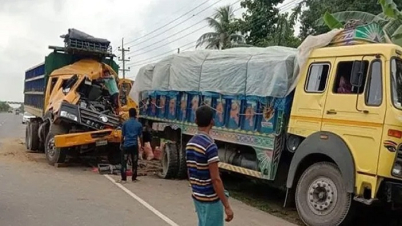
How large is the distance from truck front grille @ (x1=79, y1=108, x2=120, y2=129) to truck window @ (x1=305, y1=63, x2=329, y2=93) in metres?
6.97

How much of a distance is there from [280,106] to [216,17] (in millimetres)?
28219

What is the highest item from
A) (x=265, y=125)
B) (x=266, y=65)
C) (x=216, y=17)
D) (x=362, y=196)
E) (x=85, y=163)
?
(x=216, y=17)

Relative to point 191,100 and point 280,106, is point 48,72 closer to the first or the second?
point 191,100

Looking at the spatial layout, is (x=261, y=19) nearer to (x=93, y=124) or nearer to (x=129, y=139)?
(x=93, y=124)

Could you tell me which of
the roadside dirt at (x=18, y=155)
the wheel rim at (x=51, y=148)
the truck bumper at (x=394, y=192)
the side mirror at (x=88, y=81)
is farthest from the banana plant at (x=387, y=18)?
the roadside dirt at (x=18, y=155)

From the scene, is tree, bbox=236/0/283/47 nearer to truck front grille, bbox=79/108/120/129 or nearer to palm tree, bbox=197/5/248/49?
palm tree, bbox=197/5/248/49

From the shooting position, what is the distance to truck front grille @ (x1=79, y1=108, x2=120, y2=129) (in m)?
13.9

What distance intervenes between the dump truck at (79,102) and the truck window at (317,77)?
6730 mm

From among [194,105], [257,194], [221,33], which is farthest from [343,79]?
[221,33]

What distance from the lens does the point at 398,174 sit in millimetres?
7133

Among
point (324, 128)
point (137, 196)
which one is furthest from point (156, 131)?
point (324, 128)

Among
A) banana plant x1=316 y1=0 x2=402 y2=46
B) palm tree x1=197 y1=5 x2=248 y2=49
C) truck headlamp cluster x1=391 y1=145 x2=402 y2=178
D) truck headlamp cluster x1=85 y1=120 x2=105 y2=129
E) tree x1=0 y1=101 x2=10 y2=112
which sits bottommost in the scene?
tree x1=0 y1=101 x2=10 y2=112

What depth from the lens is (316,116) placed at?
8.31 meters

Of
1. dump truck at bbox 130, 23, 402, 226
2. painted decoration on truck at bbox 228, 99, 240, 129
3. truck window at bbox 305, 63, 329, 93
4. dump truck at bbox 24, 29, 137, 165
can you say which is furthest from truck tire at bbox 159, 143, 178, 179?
truck window at bbox 305, 63, 329, 93
